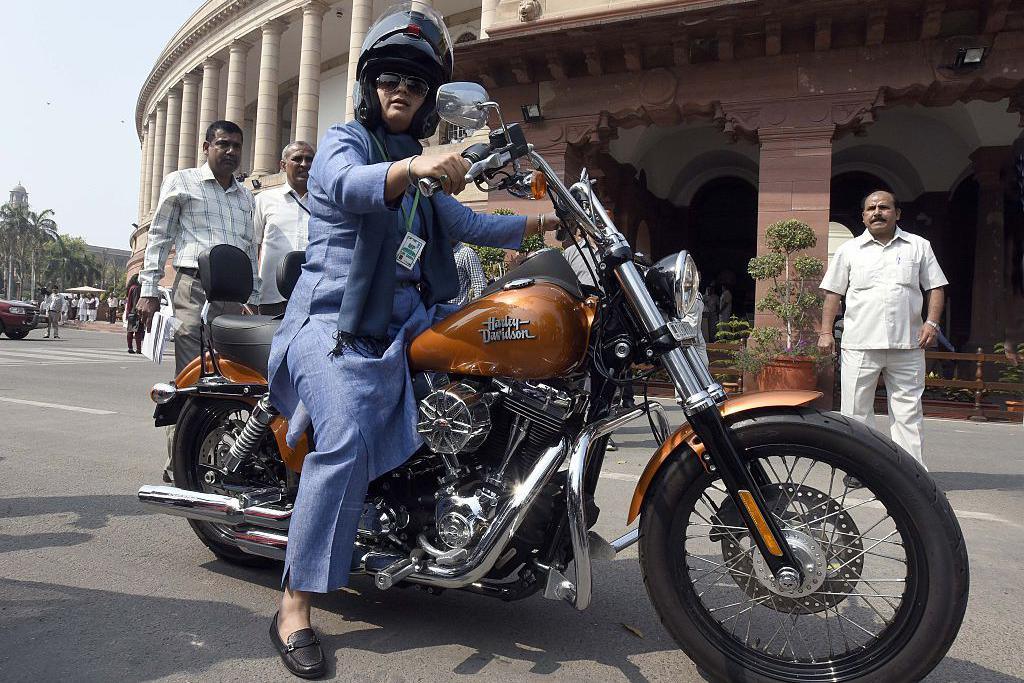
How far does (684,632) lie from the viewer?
A: 1.91 metres

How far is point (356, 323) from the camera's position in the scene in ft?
6.94

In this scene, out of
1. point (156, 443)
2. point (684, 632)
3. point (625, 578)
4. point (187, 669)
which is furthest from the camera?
point (156, 443)

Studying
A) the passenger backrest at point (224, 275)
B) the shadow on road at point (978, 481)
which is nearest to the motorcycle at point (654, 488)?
the passenger backrest at point (224, 275)

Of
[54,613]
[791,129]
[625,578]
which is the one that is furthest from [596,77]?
[54,613]

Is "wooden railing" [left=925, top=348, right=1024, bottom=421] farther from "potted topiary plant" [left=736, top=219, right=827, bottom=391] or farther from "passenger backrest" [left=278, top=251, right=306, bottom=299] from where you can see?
"passenger backrest" [left=278, top=251, right=306, bottom=299]

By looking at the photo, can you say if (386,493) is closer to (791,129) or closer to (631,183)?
(791,129)

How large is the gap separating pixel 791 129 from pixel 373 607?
9708 mm

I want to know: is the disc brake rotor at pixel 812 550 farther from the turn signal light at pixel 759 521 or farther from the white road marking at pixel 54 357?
the white road marking at pixel 54 357

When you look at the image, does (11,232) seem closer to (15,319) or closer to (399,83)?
(15,319)

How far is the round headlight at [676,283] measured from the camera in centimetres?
190

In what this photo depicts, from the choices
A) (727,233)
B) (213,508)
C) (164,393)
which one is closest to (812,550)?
(213,508)

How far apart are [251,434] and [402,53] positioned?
140cm

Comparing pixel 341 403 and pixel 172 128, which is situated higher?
pixel 172 128

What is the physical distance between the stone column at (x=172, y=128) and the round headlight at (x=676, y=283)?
4075cm
